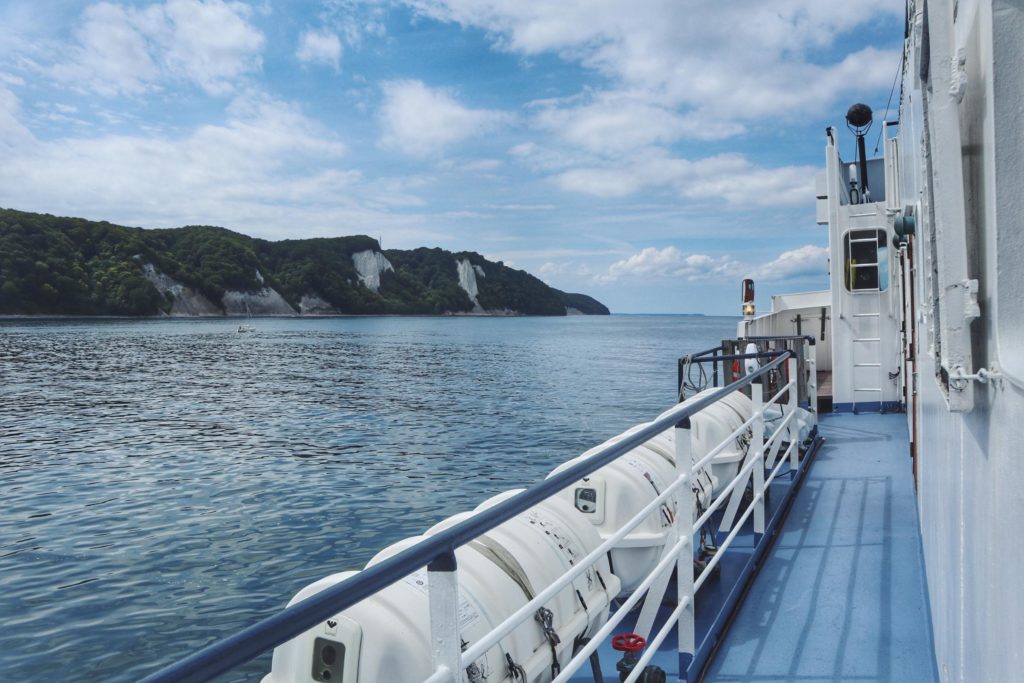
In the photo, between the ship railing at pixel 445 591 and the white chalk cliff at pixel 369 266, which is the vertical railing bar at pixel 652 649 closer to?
the ship railing at pixel 445 591

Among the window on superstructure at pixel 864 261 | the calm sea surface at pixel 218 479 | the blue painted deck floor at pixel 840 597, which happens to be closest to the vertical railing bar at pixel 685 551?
the blue painted deck floor at pixel 840 597

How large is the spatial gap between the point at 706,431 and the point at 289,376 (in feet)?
133

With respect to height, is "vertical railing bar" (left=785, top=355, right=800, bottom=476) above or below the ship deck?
above

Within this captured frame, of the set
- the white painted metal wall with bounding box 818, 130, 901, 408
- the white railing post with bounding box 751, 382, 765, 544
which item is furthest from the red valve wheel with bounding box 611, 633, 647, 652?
the white painted metal wall with bounding box 818, 130, 901, 408

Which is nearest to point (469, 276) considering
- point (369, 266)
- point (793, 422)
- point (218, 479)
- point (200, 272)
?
point (369, 266)

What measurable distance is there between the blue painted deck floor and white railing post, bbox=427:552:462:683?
7.54ft

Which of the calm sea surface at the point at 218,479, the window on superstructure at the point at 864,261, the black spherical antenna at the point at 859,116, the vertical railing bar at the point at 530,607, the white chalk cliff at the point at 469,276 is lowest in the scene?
Answer: the calm sea surface at the point at 218,479

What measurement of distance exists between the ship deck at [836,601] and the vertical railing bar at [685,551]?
0.64 ft

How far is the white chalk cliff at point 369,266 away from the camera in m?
165

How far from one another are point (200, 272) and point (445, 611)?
13595cm

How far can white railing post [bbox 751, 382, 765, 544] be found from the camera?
14.2 feet

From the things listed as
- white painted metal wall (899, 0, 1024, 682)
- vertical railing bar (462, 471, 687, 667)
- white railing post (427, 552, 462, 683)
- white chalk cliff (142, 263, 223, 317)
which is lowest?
vertical railing bar (462, 471, 687, 667)

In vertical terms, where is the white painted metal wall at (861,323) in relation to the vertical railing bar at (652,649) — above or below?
above

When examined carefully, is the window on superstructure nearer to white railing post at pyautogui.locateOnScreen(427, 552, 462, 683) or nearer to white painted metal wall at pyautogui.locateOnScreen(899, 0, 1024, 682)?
white painted metal wall at pyautogui.locateOnScreen(899, 0, 1024, 682)
